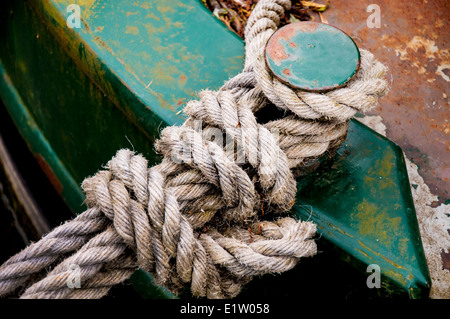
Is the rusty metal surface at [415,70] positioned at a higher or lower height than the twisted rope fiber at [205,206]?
lower

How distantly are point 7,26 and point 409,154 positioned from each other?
154cm

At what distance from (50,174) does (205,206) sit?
1053 mm

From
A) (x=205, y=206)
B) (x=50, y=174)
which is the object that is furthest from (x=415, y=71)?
(x=50, y=174)

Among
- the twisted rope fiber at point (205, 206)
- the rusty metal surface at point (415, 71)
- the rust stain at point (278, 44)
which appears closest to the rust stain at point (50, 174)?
the twisted rope fiber at point (205, 206)

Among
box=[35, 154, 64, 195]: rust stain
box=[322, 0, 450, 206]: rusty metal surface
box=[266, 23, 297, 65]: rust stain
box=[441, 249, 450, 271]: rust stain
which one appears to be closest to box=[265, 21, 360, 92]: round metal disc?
box=[266, 23, 297, 65]: rust stain

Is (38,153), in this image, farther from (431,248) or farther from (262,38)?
(431,248)

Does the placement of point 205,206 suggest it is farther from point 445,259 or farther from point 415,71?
point 415,71

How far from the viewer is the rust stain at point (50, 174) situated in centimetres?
175

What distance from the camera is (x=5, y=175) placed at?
2.07 m

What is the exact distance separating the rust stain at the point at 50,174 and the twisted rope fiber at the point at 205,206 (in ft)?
2.84

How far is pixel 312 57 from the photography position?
3.30 feet

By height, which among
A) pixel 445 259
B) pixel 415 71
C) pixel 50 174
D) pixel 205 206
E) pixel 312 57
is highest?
pixel 312 57

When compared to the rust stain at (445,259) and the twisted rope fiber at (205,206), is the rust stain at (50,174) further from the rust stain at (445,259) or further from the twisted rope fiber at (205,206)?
the rust stain at (445,259)

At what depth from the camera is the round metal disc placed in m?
0.97
